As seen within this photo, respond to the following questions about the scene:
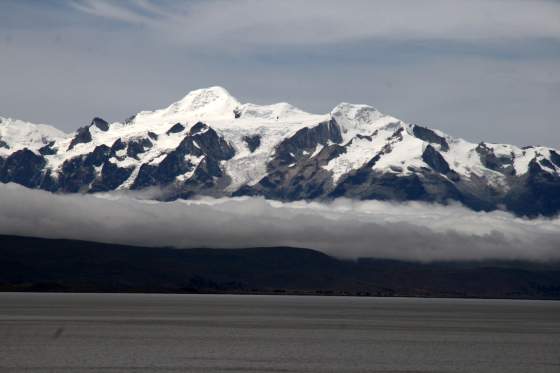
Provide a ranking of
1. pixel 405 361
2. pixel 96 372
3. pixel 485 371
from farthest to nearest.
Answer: pixel 405 361
pixel 485 371
pixel 96 372

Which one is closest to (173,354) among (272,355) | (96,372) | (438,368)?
(272,355)

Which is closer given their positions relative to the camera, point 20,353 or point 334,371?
point 334,371

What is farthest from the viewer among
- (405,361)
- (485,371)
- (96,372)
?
(405,361)

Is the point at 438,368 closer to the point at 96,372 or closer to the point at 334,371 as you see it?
the point at 334,371

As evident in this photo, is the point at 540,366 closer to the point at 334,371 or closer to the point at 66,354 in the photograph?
the point at 334,371

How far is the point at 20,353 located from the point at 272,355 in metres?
47.3

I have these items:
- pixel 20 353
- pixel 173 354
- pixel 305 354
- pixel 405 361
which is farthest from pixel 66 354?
pixel 405 361

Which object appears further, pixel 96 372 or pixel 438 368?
pixel 438 368

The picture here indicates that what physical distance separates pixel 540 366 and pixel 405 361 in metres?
24.0

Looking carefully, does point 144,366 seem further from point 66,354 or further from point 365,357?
point 365,357

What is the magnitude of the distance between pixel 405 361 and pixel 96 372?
58.3 m

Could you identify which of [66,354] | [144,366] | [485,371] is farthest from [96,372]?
[485,371]

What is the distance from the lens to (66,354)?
191500 millimetres

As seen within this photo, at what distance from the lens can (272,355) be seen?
19538 centimetres
